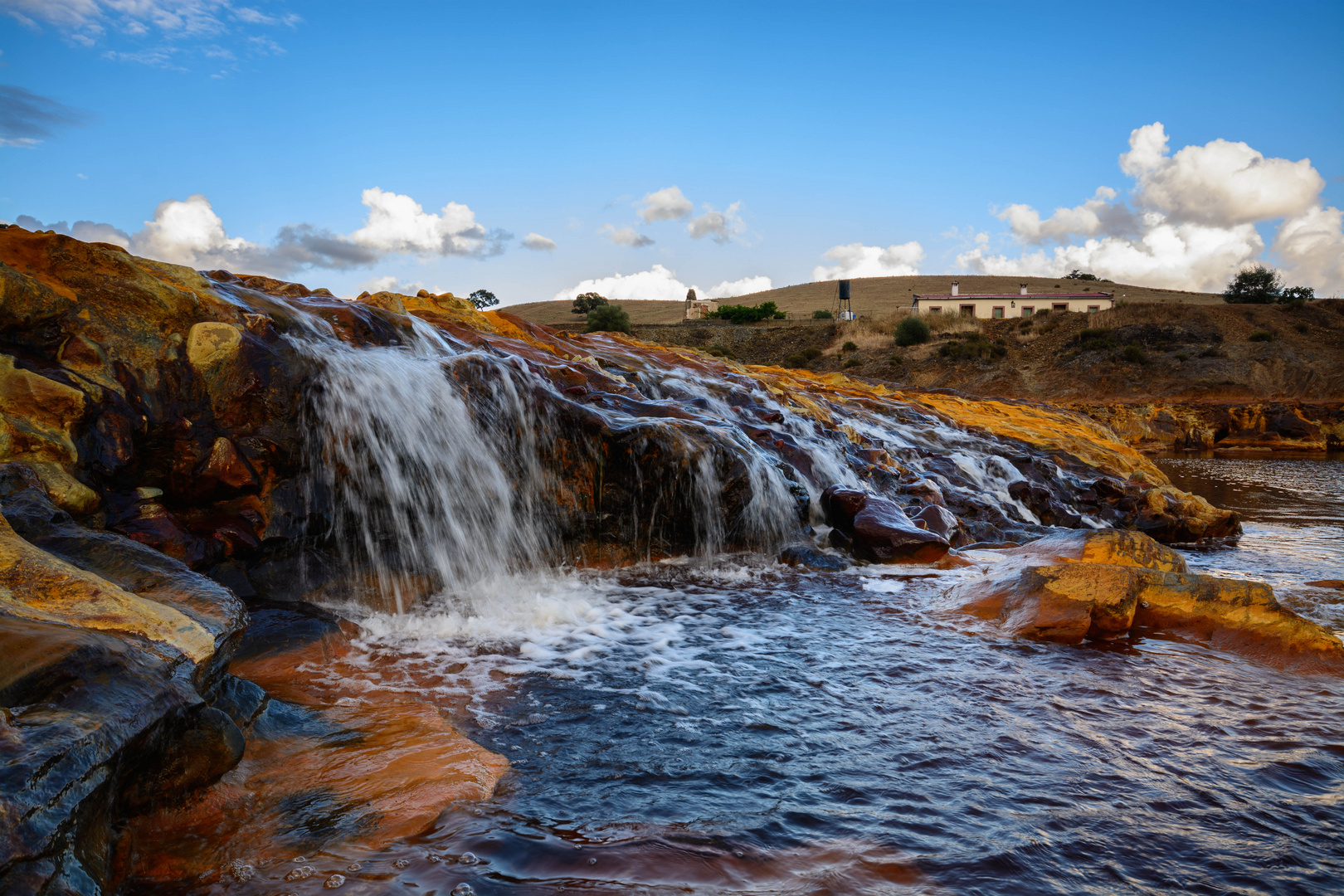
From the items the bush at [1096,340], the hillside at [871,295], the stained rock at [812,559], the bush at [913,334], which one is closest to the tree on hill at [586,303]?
the hillside at [871,295]

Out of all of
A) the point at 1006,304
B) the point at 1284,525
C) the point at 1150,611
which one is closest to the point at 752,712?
the point at 1150,611

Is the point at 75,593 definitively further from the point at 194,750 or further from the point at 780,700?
the point at 780,700

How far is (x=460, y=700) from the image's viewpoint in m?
4.35

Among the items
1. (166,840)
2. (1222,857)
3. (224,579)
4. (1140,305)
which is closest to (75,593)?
(166,840)

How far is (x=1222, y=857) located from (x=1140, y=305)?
58342 millimetres

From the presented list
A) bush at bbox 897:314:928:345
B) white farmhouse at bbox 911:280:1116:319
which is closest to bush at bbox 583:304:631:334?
bush at bbox 897:314:928:345

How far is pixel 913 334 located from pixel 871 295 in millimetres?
47392

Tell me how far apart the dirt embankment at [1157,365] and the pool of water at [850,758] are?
30567 mm

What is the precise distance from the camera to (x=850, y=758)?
12.1 feet

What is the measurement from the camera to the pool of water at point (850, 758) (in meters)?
2.78

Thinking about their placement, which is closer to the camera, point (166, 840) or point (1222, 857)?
point (166, 840)

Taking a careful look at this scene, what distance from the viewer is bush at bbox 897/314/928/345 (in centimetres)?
5172

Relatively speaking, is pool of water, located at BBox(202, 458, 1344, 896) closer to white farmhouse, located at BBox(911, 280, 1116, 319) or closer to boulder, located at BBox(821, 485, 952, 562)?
boulder, located at BBox(821, 485, 952, 562)

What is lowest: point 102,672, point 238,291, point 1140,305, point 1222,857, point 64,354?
point 1222,857
